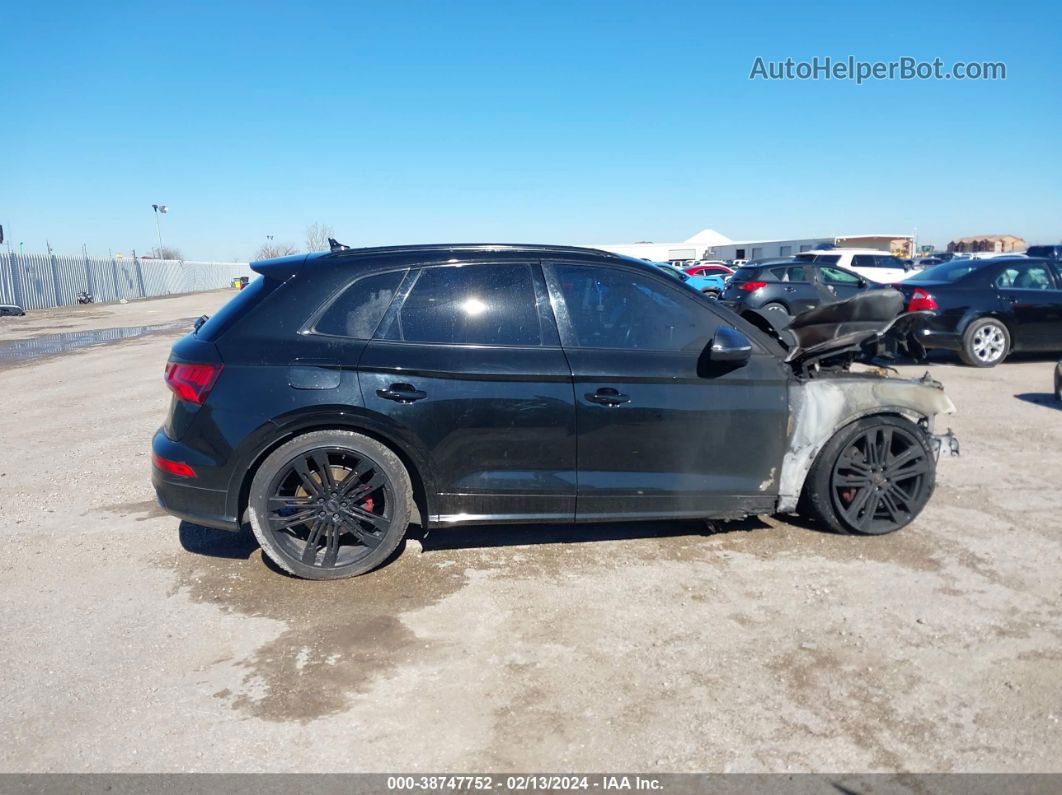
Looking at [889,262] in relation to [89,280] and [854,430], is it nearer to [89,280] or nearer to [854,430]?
[854,430]

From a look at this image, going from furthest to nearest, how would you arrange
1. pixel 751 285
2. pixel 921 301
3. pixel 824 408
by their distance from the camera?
pixel 751 285 → pixel 921 301 → pixel 824 408

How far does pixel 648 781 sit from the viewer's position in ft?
8.49

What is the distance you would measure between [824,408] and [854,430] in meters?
0.26

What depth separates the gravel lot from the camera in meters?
2.77

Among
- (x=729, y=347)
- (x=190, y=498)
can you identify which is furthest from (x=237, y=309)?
(x=729, y=347)

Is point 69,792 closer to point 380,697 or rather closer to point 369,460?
point 380,697

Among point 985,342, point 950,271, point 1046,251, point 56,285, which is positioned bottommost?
point 985,342

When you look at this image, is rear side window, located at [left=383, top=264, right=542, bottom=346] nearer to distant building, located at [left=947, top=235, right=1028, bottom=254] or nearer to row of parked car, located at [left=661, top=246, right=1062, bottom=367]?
row of parked car, located at [left=661, top=246, right=1062, bottom=367]

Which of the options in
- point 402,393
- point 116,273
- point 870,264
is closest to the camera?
point 402,393

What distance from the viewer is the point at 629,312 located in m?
4.35

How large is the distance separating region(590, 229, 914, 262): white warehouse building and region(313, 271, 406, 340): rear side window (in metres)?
41.2

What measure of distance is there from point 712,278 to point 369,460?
104 feet

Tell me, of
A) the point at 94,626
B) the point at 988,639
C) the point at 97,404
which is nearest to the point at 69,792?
the point at 94,626

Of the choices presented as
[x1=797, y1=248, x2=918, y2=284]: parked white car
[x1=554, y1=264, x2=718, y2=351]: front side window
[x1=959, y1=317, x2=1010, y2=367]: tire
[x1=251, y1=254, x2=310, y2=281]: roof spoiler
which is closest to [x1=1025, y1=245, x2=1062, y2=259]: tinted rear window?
[x1=797, y1=248, x2=918, y2=284]: parked white car
